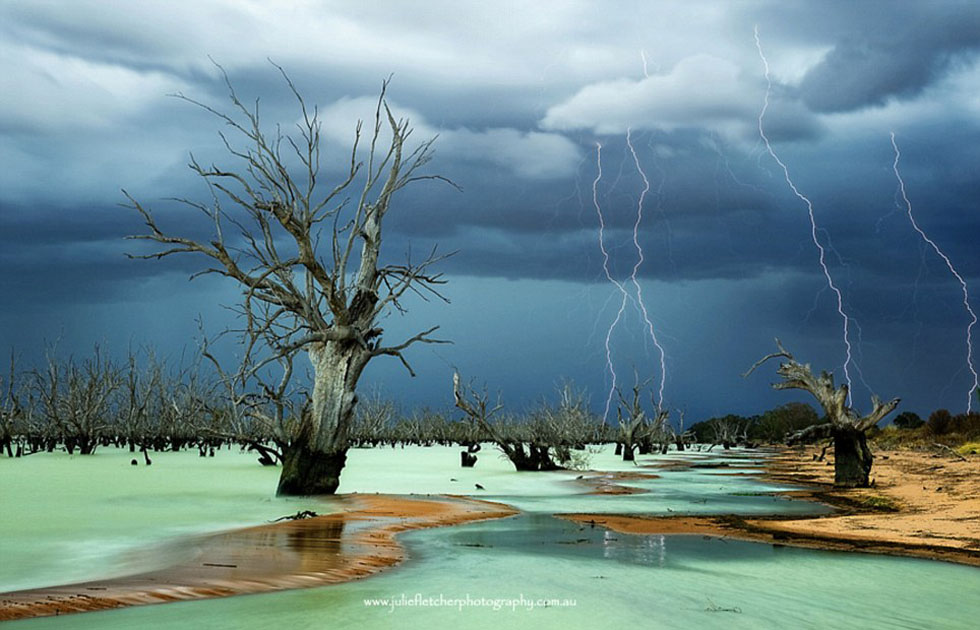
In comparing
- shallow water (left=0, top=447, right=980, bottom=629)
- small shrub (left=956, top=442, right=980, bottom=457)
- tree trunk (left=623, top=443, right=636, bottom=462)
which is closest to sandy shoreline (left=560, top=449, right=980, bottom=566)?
shallow water (left=0, top=447, right=980, bottom=629)

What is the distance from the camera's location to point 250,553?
8508 mm

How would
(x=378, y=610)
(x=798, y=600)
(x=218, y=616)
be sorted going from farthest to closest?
(x=798, y=600) → (x=378, y=610) → (x=218, y=616)

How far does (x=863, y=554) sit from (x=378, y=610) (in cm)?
651

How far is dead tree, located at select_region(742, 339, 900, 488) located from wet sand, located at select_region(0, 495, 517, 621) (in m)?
13.6

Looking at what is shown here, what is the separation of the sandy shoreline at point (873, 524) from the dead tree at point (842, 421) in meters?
1.90

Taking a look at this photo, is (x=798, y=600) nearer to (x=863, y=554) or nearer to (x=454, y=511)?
(x=863, y=554)

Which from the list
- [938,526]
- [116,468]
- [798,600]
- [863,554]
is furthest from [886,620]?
[116,468]

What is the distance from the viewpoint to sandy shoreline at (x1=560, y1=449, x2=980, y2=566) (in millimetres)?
10414

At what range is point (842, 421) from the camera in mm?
21984

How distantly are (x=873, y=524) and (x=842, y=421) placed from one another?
9.93 meters

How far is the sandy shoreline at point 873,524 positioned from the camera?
1041 cm

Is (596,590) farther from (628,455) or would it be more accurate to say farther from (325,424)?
(628,455)

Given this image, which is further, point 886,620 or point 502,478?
point 502,478

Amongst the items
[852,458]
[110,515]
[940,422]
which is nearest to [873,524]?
[852,458]
